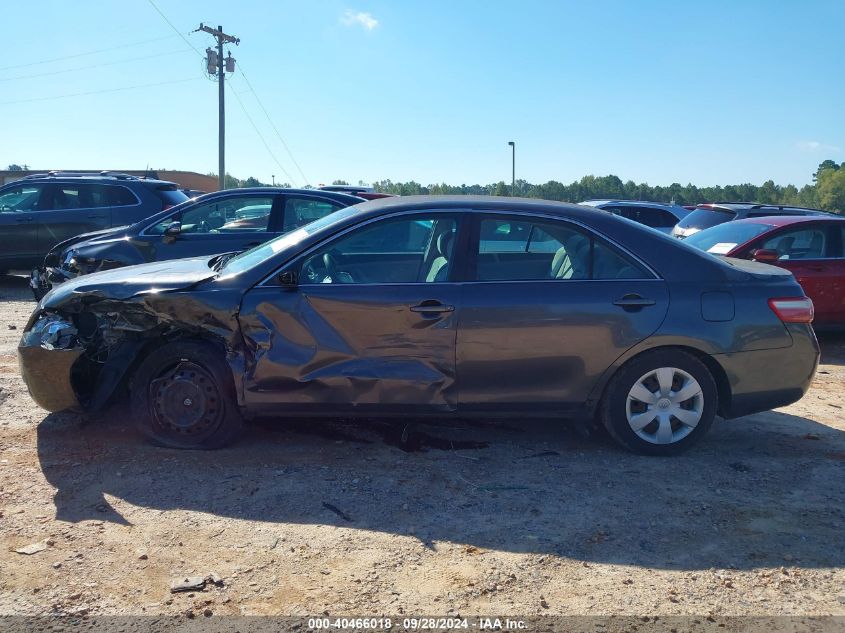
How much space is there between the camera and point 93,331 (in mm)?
4996

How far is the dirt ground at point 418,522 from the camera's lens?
3.12 meters

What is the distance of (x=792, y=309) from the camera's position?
4668mm

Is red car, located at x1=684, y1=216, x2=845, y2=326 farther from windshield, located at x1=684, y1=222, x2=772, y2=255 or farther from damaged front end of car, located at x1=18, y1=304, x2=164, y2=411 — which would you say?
damaged front end of car, located at x1=18, y1=304, x2=164, y2=411

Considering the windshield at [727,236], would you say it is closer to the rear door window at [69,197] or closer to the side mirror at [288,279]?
the side mirror at [288,279]

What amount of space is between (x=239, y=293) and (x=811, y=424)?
4.29m

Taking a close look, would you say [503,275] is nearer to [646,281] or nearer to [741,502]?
[646,281]

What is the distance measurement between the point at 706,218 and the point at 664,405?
784 cm

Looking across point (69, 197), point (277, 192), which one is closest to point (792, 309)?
point (277, 192)

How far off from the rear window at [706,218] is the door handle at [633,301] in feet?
24.5

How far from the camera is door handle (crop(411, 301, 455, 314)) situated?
14.4 ft

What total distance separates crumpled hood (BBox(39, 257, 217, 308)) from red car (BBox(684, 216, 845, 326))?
20.4ft

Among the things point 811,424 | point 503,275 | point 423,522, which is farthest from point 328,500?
point 811,424

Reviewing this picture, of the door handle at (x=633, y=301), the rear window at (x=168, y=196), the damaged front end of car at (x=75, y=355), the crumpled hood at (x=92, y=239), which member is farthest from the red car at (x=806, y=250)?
the rear window at (x=168, y=196)

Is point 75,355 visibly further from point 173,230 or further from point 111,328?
point 173,230
